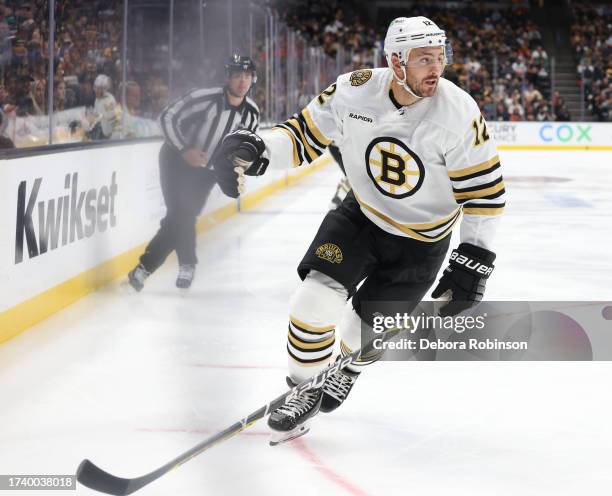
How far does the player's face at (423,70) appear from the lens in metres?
2.67

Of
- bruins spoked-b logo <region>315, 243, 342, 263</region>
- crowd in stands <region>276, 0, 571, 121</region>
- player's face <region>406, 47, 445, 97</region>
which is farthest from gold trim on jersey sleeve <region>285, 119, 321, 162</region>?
crowd in stands <region>276, 0, 571, 121</region>

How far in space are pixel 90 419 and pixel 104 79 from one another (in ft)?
10.8

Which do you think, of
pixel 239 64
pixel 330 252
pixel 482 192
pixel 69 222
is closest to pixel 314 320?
pixel 330 252

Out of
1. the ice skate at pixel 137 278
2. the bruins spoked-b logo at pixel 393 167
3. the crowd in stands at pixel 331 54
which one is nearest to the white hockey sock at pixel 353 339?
the bruins spoked-b logo at pixel 393 167

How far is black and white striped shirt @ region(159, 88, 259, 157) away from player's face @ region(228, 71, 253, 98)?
0.14 m

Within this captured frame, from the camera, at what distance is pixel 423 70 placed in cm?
267

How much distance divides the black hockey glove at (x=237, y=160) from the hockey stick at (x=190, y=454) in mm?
568

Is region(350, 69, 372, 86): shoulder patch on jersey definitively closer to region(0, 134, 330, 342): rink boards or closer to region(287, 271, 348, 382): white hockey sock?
region(287, 271, 348, 382): white hockey sock

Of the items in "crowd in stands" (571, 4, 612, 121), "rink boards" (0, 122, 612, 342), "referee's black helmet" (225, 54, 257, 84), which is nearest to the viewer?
"rink boards" (0, 122, 612, 342)

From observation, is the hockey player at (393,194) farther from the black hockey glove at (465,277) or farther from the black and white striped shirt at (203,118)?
the black and white striped shirt at (203,118)

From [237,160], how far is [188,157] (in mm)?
2742

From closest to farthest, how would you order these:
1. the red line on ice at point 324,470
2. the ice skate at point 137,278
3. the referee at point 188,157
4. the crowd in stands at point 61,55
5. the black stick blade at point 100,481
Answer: the black stick blade at point 100,481, the red line on ice at point 324,470, the crowd in stands at point 61,55, the ice skate at point 137,278, the referee at point 188,157

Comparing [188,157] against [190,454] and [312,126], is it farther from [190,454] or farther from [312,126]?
[190,454]

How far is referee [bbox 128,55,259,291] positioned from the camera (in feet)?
17.7
